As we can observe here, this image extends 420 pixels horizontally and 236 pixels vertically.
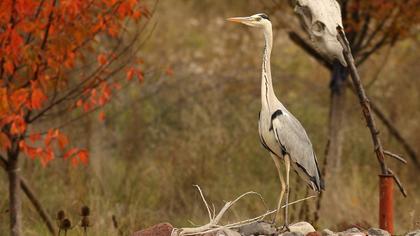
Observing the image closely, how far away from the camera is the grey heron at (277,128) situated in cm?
488

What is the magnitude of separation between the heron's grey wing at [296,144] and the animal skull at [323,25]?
551 mm

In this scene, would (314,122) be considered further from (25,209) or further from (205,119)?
(25,209)

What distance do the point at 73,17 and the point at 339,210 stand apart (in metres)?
3.44

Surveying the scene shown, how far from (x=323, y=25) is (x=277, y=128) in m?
0.78

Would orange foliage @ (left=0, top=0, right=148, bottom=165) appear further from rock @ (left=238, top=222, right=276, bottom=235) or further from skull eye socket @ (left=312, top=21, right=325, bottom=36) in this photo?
rock @ (left=238, top=222, right=276, bottom=235)

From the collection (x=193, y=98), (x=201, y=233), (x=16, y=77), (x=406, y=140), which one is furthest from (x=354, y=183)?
(x=201, y=233)

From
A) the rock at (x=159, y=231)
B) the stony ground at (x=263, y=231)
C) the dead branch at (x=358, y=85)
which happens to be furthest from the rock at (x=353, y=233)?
the rock at (x=159, y=231)

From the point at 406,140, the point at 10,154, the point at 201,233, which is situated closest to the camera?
the point at 201,233

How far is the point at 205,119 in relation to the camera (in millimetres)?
10805

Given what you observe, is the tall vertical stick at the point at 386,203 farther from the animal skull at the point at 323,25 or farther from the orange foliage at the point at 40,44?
the orange foliage at the point at 40,44

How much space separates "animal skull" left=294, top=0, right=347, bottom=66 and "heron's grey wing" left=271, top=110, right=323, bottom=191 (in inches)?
21.7

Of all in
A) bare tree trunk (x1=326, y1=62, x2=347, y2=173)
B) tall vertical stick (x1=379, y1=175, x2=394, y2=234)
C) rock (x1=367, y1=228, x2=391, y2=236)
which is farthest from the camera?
bare tree trunk (x1=326, y1=62, x2=347, y2=173)

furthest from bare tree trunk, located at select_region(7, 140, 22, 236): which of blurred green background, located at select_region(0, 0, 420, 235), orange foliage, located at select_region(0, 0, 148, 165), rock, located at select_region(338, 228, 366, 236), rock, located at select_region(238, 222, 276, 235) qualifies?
rock, located at select_region(338, 228, 366, 236)

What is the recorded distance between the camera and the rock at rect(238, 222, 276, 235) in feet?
16.4
